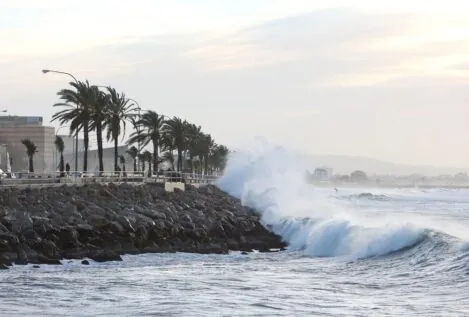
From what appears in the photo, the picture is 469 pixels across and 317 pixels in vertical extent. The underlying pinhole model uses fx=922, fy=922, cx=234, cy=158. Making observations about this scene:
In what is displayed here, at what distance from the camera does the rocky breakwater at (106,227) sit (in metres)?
23.9

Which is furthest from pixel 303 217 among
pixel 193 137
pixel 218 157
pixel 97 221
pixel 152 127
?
pixel 218 157

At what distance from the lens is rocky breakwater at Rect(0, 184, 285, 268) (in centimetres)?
2392

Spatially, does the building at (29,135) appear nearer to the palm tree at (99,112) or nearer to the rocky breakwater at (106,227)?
the palm tree at (99,112)

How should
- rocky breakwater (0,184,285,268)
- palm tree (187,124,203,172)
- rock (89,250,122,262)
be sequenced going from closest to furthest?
rock (89,250,122,262) < rocky breakwater (0,184,285,268) < palm tree (187,124,203,172)

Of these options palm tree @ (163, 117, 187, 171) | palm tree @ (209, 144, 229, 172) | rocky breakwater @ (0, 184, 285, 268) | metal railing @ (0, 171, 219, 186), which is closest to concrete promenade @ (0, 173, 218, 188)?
metal railing @ (0, 171, 219, 186)

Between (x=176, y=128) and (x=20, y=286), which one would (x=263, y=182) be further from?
(x=20, y=286)

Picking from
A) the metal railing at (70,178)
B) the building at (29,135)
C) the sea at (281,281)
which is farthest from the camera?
the building at (29,135)

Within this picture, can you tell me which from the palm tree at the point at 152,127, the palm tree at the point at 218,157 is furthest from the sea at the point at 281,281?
the palm tree at the point at 218,157

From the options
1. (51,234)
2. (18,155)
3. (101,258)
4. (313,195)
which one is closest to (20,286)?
(101,258)

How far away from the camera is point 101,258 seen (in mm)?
22812

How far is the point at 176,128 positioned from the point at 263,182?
55.3 feet

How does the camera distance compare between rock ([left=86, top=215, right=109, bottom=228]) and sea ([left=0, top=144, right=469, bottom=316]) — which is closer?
sea ([left=0, top=144, right=469, bottom=316])

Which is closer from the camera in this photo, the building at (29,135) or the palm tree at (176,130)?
the palm tree at (176,130)

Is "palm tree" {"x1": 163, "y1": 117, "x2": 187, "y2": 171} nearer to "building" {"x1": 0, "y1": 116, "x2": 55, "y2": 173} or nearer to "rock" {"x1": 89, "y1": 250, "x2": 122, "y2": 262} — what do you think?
"rock" {"x1": 89, "y1": 250, "x2": 122, "y2": 262}
